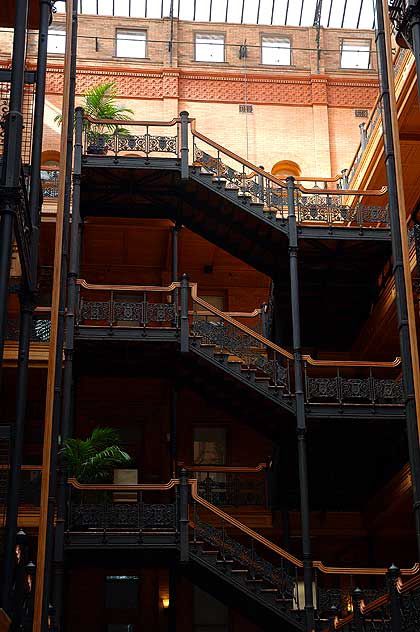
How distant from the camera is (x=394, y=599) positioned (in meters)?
13.6

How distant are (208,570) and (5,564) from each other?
333 inches

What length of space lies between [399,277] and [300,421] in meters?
4.84

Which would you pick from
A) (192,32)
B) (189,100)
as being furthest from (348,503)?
(192,32)

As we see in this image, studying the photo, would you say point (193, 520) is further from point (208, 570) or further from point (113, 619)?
point (113, 619)

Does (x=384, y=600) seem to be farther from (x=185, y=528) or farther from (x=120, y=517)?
(x=120, y=517)

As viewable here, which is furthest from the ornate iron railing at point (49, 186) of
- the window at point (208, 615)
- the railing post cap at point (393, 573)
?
the railing post cap at point (393, 573)

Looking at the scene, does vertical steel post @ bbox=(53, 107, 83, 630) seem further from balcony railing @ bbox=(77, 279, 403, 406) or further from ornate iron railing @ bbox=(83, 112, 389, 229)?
ornate iron railing @ bbox=(83, 112, 389, 229)

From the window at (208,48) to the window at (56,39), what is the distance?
4.15 meters

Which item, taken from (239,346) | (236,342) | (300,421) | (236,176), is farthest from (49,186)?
(300,421)

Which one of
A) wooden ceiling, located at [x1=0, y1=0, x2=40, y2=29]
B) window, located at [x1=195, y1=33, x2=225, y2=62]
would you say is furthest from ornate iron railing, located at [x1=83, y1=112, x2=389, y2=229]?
window, located at [x1=195, y1=33, x2=225, y2=62]

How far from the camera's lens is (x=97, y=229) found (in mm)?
27688

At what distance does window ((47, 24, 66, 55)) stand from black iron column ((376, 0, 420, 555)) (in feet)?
48.4

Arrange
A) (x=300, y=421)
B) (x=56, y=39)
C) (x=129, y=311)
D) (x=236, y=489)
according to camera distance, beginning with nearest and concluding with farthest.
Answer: (x=300, y=421)
(x=129, y=311)
(x=236, y=489)
(x=56, y=39)

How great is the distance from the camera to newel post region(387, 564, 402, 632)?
44.0 feet
